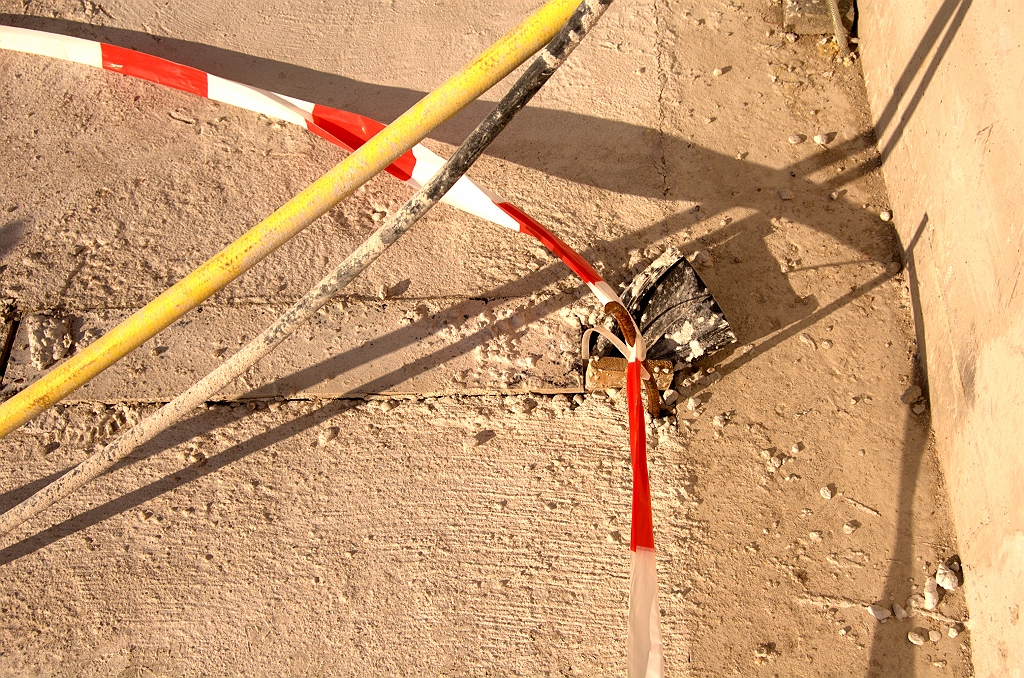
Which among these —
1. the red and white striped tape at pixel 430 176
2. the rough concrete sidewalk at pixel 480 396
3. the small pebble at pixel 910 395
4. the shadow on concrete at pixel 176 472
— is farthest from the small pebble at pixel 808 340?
the shadow on concrete at pixel 176 472

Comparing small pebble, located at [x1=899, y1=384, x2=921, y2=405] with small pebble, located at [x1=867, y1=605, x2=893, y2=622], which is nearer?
small pebble, located at [x1=867, y1=605, x2=893, y2=622]

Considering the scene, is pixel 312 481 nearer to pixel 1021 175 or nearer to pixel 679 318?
pixel 679 318

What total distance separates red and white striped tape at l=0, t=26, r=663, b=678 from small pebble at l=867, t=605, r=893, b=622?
2.62ft

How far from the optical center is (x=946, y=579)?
2.30 m

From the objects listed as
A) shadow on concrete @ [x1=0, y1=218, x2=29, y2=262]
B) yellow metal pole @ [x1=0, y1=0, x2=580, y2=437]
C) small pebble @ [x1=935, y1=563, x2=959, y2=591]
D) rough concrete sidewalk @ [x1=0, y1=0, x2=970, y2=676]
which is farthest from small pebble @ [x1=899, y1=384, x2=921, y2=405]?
shadow on concrete @ [x1=0, y1=218, x2=29, y2=262]

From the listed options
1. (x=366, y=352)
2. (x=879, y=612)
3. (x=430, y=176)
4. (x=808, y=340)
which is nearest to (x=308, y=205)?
(x=366, y=352)

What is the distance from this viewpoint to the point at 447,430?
2.62 metres

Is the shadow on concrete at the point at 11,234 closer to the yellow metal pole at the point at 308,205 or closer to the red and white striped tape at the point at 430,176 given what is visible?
the red and white striped tape at the point at 430,176

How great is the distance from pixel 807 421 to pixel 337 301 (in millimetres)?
1824

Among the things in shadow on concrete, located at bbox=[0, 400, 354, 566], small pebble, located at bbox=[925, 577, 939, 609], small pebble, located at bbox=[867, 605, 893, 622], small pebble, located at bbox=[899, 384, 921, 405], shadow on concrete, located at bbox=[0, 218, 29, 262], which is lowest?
small pebble, located at bbox=[867, 605, 893, 622]

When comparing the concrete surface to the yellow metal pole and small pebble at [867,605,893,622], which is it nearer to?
small pebble at [867,605,893,622]

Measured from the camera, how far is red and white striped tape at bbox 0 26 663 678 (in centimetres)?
194

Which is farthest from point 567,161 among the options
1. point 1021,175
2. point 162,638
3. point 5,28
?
point 5,28

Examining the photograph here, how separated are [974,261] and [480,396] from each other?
174cm
